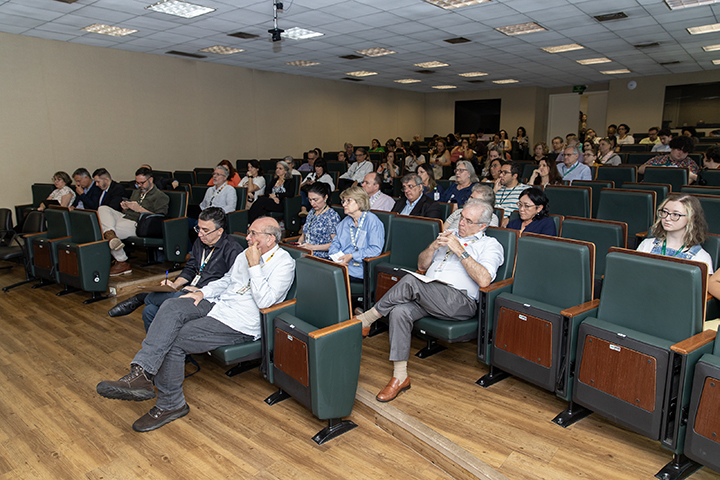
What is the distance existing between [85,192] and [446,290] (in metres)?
5.46

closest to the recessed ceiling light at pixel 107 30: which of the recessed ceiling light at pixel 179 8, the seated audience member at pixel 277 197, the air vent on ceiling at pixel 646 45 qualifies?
the recessed ceiling light at pixel 179 8

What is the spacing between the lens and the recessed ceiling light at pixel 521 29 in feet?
23.5

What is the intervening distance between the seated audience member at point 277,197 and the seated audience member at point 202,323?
11.0 feet

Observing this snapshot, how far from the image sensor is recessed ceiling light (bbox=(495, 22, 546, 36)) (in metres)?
7.17

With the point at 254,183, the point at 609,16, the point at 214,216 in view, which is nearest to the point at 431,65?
the point at 609,16

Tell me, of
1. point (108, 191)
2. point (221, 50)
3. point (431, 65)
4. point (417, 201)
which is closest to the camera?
point (417, 201)

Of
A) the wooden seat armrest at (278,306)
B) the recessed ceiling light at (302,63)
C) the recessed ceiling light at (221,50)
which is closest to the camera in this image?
the wooden seat armrest at (278,306)

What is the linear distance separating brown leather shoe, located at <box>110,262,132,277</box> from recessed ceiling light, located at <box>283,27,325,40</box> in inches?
172

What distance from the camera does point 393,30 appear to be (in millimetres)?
7219

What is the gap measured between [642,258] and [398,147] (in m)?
10.8

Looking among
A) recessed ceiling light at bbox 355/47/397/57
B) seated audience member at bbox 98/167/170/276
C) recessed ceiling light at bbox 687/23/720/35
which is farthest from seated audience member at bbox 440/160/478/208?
recessed ceiling light at bbox 687/23/720/35

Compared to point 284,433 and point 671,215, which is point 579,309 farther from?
point 284,433

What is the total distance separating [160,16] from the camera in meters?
6.30

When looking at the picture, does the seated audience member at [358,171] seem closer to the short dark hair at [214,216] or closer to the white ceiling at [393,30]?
the white ceiling at [393,30]
